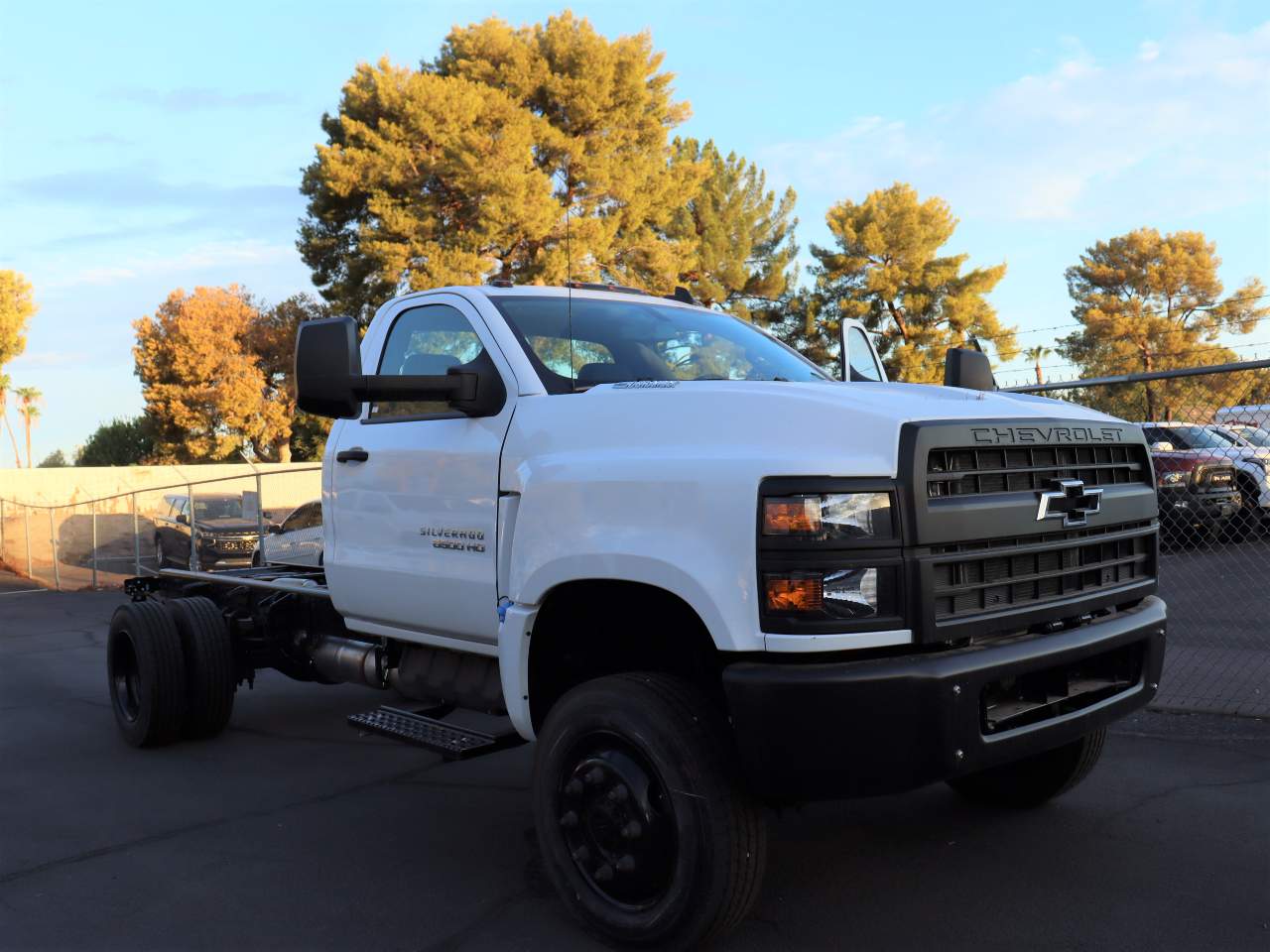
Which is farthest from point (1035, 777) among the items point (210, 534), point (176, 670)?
point (210, 534)

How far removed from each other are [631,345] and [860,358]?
1.13 meters

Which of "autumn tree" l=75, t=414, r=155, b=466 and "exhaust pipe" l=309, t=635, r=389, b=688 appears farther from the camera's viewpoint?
"autumn tree" l=75, t=414, r=155, b=466

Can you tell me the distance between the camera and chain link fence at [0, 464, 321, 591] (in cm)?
1372

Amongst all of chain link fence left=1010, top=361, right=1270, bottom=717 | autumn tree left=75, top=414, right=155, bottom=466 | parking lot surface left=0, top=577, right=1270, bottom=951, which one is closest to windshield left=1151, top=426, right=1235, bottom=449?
chain link fence left=1010, top=361, right=1270, bottom=717

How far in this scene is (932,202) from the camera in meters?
39.6

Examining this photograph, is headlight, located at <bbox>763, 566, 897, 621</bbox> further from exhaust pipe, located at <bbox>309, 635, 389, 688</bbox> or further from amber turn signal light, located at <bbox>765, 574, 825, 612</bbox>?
exhaust pipe, located at <bbox>309, 635, 389, 688</bbox>

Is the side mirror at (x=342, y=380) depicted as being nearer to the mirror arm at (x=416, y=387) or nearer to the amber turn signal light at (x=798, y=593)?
the mirror arm at (x=416, y=387)

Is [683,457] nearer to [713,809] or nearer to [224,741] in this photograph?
[713,809]

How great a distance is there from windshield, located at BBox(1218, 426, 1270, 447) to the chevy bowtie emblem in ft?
18.7

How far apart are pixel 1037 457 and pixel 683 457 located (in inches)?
43.7

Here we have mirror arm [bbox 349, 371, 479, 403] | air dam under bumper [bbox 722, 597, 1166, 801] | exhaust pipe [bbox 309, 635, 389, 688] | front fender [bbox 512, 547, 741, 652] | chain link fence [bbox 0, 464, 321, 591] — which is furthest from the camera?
chain link fence [bbox 0, 464, 321, 591]

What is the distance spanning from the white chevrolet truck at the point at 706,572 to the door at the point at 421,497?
15 mm

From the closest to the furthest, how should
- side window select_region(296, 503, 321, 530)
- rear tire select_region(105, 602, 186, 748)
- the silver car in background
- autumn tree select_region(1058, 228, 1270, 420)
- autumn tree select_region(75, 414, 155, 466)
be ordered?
rear tire select_region(105, 602, 186, 748)
the silver car in background
side window select_region(296, 503, 321, 530)
autumn tree select_region(1058, 228, 1270, 420)
autumn tree select_region(75, 414, 155, 466)

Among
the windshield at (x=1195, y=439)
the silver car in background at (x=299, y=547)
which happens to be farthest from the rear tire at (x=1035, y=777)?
the windshield at (x=1195, y=439)
